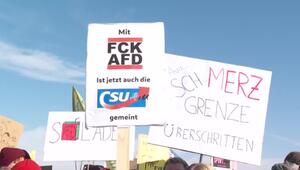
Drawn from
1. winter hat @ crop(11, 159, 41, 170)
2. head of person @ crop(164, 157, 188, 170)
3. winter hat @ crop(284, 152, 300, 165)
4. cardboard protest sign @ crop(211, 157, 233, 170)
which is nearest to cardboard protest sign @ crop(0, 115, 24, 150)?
head of person @ crop(164, 157, 188, 170)

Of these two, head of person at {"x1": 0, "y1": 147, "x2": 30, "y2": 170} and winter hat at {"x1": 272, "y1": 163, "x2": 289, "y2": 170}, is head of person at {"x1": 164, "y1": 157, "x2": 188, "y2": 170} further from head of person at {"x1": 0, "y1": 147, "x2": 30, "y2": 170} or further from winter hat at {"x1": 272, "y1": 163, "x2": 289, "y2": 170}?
head of person at {"x1": 0, "y1": 147, "x2": 30, "y2": 170}

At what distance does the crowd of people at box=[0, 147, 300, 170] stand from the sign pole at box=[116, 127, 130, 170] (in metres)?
0.58

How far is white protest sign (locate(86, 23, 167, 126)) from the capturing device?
203 inches

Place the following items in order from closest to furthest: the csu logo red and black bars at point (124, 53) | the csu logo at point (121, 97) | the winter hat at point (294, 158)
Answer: the csu logo at point (121, 97), the csu logo red and black bars at point (124, 53), the winter hat at point (294, 158)

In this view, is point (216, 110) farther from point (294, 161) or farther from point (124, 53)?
point (124, 53)

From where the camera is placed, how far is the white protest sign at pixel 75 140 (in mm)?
9336

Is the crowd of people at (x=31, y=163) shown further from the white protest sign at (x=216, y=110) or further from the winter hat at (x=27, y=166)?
the white protest sign at (x=216, y=110)

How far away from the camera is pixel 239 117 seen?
748 cm

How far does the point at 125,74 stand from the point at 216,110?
8.52 ft

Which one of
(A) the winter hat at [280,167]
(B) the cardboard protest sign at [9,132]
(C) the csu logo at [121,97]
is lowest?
(A) the winter hat at [280,167]

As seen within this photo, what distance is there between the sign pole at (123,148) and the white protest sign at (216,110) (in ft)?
7.07

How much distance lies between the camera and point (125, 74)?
521 centimetres

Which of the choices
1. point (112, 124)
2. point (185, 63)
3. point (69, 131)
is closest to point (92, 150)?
point (69, 131)

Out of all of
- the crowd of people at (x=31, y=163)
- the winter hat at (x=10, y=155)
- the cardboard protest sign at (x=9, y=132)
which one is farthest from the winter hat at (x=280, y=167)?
the cardboard protest sign at (x=9, y=132)
